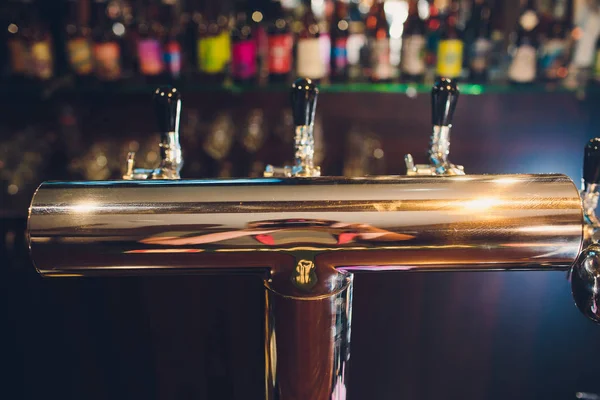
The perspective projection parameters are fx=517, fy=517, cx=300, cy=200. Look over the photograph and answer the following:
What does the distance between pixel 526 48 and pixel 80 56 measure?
149 cm

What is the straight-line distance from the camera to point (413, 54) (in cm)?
171

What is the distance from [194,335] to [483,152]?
1.49 meters

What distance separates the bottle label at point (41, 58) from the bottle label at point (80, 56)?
0.07 m

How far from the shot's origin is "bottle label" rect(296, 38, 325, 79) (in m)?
1.68

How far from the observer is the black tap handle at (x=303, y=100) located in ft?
1.33

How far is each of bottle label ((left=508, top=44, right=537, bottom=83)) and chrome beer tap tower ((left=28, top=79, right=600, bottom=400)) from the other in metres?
1.63

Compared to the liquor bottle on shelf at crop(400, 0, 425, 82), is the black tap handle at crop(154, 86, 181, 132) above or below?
below

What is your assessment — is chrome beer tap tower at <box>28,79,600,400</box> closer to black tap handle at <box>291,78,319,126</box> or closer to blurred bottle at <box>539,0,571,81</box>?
black tap handle at <box>291,78,319,126</box>

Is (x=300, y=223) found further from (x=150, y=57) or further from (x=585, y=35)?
(x=585, y=35)

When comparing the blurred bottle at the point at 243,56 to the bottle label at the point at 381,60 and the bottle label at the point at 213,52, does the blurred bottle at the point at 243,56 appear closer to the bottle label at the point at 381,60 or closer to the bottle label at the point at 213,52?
the bottle label at the point at 213,52

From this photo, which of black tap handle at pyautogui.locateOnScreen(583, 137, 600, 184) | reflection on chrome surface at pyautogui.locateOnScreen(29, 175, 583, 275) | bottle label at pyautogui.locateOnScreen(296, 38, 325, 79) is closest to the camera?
reflection on chrome surface at pyautogui.locateOnScreen(29, 175, 583, 275)

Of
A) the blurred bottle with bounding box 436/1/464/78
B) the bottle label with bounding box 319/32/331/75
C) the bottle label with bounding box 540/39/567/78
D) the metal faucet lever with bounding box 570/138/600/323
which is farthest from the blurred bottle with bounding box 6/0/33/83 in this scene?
the metal faucet lever with bounding box 570/138/600/323

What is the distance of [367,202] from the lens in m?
0.26

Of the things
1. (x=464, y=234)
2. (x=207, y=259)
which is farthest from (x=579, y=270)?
(x=207, y=259)
